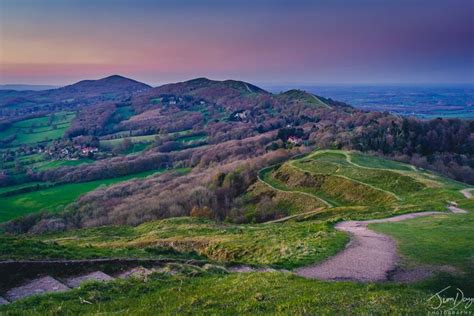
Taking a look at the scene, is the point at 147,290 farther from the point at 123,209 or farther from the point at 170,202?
the point at 123,209

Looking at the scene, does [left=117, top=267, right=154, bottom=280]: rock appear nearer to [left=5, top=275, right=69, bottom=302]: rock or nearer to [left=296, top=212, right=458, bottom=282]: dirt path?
[left=5, top=275, right=69, bottom=302]: rock

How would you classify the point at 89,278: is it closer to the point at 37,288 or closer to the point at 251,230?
the point at 37,288

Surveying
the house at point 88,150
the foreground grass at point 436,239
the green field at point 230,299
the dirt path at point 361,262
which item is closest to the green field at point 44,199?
the house at point 88,150

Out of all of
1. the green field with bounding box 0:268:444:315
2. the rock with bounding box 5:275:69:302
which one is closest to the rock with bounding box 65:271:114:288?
the rock with bounding box 5:275:69:302

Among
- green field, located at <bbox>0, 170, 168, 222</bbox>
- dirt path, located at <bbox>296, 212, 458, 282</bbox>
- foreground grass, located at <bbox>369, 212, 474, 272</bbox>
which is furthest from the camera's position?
green field, located at <bbox>0, 170, 168, 222</bbox>

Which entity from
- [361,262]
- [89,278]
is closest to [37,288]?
[89,278]

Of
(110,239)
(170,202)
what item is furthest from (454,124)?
(110,239)
